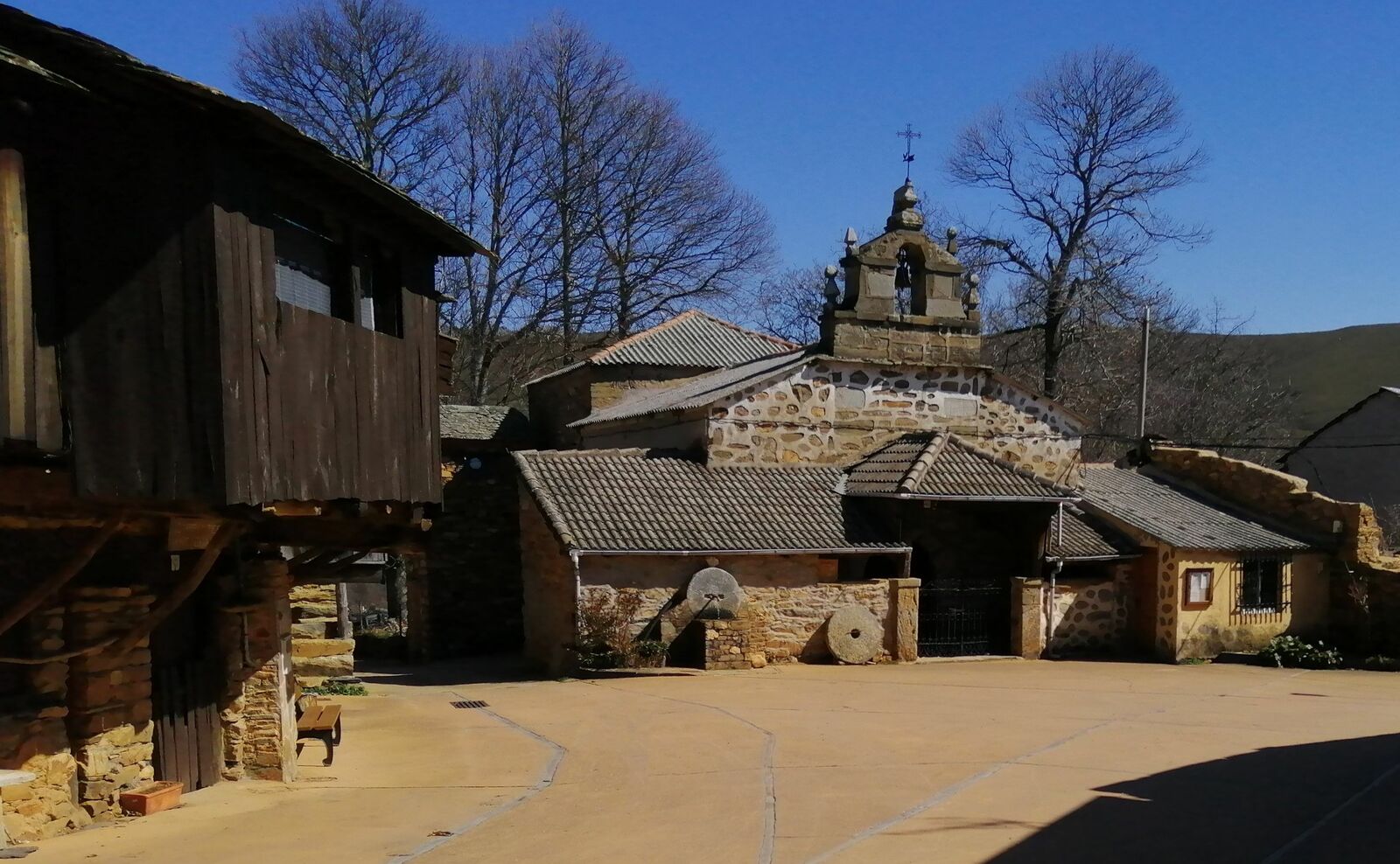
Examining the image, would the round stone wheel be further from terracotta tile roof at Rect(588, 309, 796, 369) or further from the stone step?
terracotta tile roof at Rect(588, 309, 796, 369)

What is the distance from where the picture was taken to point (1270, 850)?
7.99m

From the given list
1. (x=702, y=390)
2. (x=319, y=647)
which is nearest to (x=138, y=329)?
(x=319, y=647)

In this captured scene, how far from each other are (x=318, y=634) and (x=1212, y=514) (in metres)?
17.3

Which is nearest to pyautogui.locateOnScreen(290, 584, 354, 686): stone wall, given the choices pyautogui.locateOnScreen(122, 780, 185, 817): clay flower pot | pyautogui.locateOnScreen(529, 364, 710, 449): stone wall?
pyautogui.locateOnScreen(122, 780, 185, 817): clay flower pot

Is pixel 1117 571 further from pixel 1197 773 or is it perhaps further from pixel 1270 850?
pixel 1270 850

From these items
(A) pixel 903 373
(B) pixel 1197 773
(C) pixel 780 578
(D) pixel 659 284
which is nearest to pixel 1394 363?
(D) pixel 659 284

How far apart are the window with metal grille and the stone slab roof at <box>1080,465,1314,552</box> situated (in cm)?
36

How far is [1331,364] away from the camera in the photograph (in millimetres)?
66812

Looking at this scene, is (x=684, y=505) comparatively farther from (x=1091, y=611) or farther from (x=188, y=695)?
(x=188, y=695)

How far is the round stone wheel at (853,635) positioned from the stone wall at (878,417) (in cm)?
328

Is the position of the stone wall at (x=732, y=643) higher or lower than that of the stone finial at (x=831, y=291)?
lower

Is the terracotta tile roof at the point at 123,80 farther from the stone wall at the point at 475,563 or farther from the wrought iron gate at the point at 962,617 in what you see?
the stone wall at the point at 475,563

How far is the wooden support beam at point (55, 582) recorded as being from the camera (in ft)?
25.4

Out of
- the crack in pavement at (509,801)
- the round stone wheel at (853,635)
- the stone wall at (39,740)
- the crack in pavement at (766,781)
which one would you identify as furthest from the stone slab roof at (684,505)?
the stone wall at (39,740)
